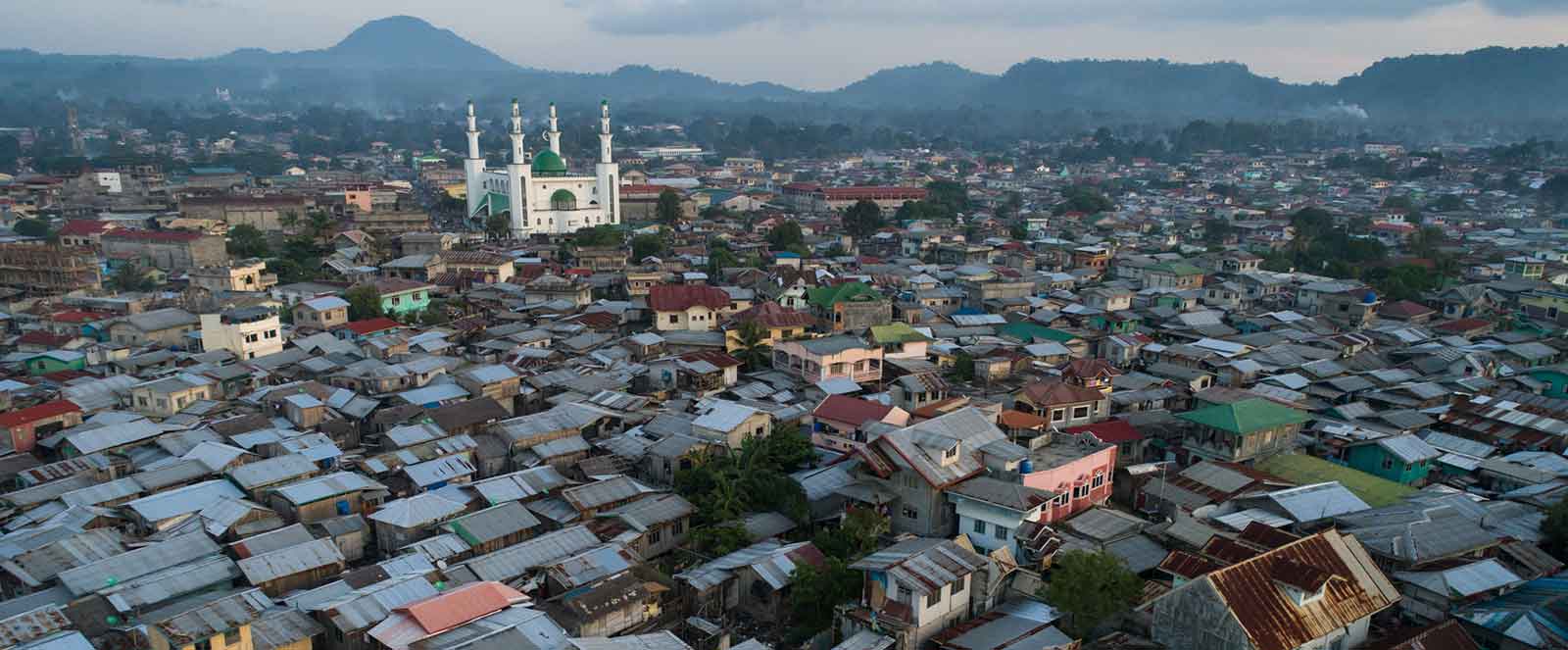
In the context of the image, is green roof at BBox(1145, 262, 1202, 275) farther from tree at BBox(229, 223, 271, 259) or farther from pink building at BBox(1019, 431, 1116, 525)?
tree at BBox(229, 223, 271, 259)

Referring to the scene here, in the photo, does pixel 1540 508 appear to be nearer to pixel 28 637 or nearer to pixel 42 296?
pixel 28 637

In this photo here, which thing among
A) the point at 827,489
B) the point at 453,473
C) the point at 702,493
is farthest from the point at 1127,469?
the point at 453,473

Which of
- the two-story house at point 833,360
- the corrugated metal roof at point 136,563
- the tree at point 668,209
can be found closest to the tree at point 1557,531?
the two-story house at point 833,360

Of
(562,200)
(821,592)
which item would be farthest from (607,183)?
(821,592)

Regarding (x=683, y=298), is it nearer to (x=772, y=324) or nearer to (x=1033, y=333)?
(x=772, y=324)

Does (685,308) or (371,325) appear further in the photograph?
(685,308)

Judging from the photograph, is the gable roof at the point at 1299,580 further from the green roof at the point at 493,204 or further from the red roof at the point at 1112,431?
the green roof at the point at 493,204

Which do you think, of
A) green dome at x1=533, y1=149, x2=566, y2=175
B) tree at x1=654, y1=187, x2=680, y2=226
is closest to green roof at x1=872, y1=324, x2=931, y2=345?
tree at x1=654, y1=187, x2=680, y2=226
